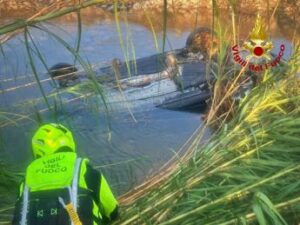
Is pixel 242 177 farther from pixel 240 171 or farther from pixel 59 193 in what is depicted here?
pixel 59 193

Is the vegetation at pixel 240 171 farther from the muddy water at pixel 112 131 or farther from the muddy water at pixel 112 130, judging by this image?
the muddy water at pixel 112 131

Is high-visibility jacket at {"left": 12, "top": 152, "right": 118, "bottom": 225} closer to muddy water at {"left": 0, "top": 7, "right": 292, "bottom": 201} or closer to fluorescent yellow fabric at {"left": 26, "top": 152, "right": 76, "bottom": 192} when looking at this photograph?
fluorescent yellow fabric at {"left": 26, "top": 152, "right": 76, "bottom": 192}

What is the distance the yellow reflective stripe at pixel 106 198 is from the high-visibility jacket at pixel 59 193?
0.24 ft

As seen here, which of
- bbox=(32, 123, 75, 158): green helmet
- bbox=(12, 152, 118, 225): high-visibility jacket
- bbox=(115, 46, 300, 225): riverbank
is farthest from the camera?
bbox=(115, 46, 300, 225): riverbank

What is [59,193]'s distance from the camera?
181 cm

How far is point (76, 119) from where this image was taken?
17.1 ft

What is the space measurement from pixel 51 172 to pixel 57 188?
0.07 m

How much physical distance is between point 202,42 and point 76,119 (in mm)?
1897

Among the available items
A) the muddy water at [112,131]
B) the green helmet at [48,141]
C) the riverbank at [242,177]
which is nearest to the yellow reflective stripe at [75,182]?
the green helmet at [48,141]

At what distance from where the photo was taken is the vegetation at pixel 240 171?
7.16 ft

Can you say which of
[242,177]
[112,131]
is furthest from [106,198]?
[112,131]

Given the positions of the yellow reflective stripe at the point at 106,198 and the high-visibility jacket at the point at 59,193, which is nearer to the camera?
the high-visibility jacket at the point at 59,193

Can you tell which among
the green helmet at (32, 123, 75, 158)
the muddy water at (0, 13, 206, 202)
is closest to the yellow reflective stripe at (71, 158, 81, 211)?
the green helmet at (32, 123, 75, 158)

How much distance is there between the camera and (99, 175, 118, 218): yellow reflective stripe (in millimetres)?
2061
